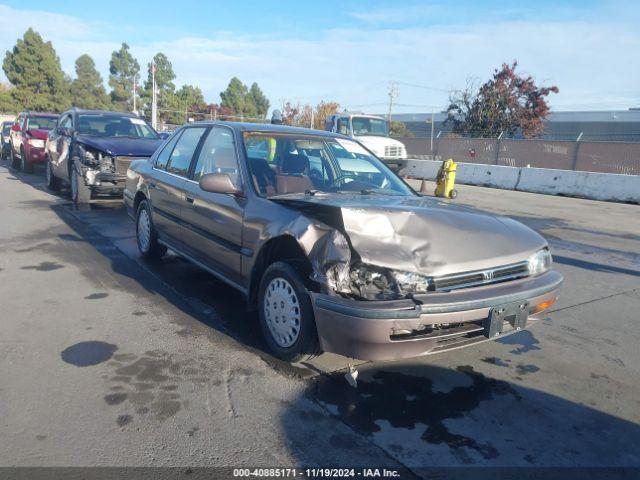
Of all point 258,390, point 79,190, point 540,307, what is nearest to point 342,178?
point 540,307

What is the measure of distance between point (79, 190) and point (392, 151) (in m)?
11.3

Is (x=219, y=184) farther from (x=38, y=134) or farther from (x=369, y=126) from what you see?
(x=369, y=126)

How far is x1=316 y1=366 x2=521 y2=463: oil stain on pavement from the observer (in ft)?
9.33

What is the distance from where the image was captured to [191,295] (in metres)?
5.04

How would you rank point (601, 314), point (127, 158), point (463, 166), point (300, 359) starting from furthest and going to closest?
point (463, 166) → point (127, 158) → point (601, 314) → point (300, 359)

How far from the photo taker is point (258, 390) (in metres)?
3.27

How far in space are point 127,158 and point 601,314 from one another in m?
7.86

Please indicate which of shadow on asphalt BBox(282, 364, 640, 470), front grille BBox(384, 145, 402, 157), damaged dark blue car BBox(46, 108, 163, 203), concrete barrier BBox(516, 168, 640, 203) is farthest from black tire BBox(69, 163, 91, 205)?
concrete barrier BBox(516, 168, 640, 203)

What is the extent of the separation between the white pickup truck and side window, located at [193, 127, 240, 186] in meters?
12.6

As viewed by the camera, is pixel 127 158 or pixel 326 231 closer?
pixel 326 231

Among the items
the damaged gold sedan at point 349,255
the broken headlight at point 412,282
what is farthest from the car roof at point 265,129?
the broken headlight at point 412,282

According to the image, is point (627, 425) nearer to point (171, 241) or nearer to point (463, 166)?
point (171, 241)

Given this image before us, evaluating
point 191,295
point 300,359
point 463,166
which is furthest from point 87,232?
point 463,166

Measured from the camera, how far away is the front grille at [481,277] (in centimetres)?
312
